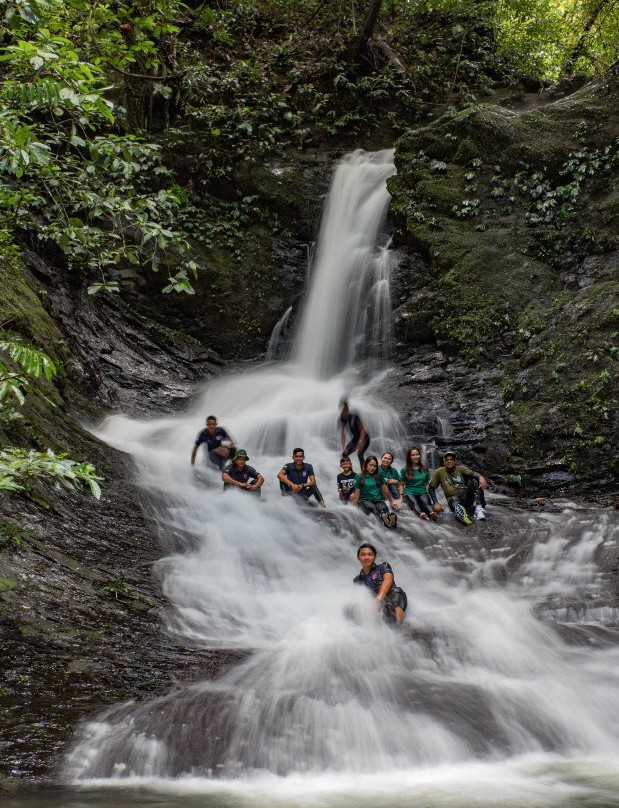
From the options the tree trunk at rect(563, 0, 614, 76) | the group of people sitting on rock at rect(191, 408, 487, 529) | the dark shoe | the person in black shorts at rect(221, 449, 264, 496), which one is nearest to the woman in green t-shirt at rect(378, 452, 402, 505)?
the group of people sitting on rock at rect(191, 408, 487, 529)

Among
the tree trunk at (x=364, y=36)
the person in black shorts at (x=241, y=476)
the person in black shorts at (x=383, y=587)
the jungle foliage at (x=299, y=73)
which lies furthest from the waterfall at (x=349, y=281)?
the person in black shorts at (x=383, y=587)

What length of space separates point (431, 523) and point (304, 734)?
501 cm

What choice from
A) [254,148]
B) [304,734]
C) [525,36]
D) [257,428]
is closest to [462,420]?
[257,428]

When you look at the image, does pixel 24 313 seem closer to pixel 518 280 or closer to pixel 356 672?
pixel 356 672

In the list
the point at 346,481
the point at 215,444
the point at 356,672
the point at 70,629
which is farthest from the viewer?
the point at 215,444

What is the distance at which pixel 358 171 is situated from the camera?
17.0 metres

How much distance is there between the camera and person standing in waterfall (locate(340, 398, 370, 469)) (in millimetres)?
11102

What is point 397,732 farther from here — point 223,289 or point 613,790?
point 223,289

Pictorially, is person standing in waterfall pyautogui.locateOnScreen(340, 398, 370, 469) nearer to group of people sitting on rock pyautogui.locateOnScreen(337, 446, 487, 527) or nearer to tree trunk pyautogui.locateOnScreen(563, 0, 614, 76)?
group of people sitting on rock pyautogui.locateOnScreen(337, 446, 487, 527)

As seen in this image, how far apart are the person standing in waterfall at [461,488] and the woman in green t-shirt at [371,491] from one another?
2.50 ft

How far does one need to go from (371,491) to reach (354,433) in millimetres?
1684

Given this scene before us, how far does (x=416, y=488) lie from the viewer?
9.94m

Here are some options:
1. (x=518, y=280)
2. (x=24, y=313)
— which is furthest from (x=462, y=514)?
(x=24, y=313)

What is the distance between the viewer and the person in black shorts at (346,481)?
10.1 m
